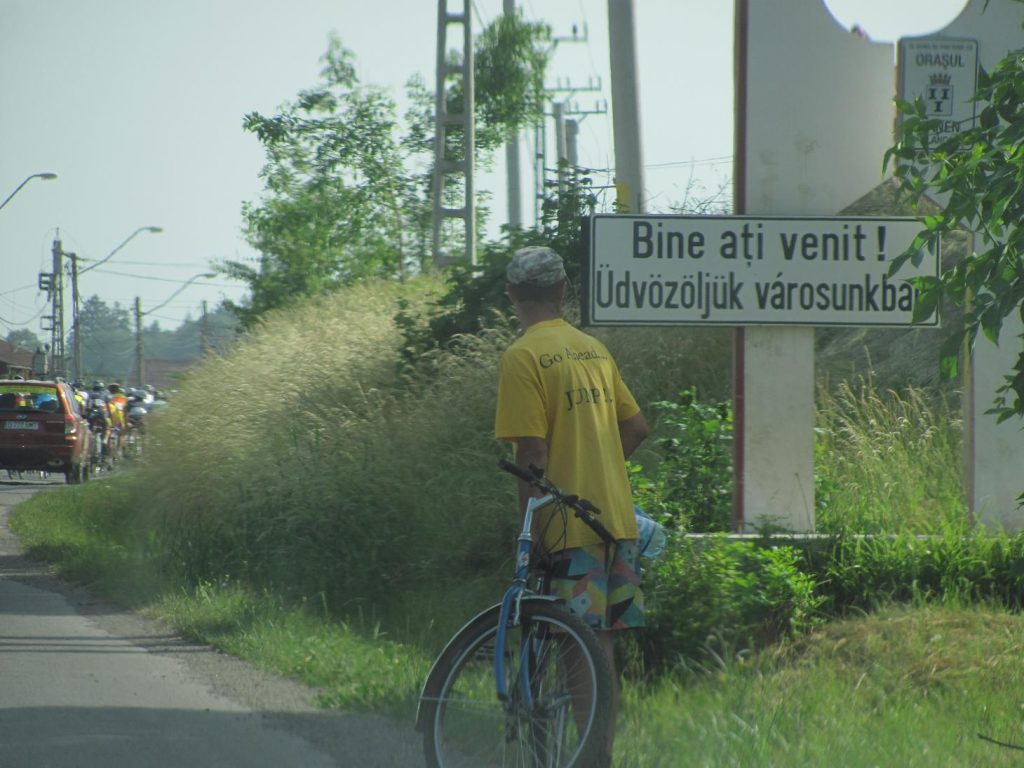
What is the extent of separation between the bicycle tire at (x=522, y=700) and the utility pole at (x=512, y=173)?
26.6 metres

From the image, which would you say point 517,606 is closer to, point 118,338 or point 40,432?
point 40,432

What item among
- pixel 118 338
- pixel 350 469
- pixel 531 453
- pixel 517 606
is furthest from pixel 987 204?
pixel 118 338

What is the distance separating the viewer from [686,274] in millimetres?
7711

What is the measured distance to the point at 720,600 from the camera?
7.02 metres

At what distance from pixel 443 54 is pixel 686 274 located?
57.3 ft

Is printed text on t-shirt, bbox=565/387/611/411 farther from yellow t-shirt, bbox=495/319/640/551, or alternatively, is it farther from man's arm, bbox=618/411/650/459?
man's arm, bbox=618/411/650/459

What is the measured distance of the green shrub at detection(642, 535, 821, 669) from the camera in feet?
22.9

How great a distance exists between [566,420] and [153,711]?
2.88 meters

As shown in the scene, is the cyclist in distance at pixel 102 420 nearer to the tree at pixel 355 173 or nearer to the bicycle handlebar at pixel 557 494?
the tree at pixel 355 173

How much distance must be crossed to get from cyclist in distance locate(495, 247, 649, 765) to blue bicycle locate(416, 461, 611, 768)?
12 cm

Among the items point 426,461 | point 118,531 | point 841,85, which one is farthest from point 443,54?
point 841,85

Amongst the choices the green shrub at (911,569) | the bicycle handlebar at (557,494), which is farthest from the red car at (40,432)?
the bicycle handlebar at (557,494)

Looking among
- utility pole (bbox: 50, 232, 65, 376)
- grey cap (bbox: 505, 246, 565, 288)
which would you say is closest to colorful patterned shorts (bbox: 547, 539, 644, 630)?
grey cap (bbox: 505, 246, 565, 288)

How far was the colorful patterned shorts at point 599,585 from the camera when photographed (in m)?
4.88
